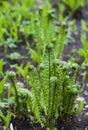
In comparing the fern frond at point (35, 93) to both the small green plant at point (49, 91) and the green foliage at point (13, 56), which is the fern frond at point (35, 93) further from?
the green foliage at point (13, 56)

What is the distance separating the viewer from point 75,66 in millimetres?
2729

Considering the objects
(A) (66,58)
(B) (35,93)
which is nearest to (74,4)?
(A) (66,58)

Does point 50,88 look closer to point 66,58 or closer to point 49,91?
point 49,91

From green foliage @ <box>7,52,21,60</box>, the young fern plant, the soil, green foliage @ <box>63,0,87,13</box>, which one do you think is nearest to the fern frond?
the young fern plant

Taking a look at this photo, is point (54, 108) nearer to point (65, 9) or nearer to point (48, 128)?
point (48, 128)

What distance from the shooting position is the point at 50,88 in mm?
2666

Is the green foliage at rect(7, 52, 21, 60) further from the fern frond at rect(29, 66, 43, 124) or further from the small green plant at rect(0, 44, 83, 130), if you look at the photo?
the fern frond at rect(29, 66, 43, 124)

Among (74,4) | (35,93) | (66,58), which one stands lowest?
(35,93)

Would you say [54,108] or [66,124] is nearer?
[54,108]

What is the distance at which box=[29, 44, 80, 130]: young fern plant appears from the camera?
2.67 metres

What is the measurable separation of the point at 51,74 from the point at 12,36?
181 centimetres

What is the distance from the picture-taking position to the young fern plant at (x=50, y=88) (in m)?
2.67

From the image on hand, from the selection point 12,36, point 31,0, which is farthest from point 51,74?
point 31,0

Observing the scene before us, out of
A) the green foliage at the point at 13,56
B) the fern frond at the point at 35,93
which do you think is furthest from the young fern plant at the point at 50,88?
the green foliage at the point at 13,56
